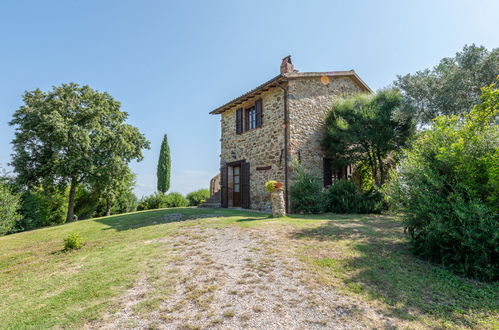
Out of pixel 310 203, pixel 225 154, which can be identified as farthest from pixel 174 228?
pixel 225 154

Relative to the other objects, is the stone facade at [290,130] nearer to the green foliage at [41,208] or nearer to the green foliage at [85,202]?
the green foliage at [41,208]

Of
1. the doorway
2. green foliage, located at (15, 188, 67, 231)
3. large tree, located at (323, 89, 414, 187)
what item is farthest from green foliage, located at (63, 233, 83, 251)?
large tree, located at (323, 89, 414, 187)

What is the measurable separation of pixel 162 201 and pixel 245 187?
28.2 ft

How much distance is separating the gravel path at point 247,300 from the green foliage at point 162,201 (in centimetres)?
1438

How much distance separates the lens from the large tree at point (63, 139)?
13.4 meters

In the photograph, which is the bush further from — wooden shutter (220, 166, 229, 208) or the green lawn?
the green lawn

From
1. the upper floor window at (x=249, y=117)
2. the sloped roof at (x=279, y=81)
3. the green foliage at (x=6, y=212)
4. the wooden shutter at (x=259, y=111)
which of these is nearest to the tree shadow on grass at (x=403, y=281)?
the sloped roof at (x=279, y=81)

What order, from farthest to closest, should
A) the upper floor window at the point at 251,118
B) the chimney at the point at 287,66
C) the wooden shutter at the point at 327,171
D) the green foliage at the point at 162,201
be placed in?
the green foliage at the point at 162,201, the upper floor window at the point at 251,118, the chimney at the point at 287,66, the wooden shutter at the point at 327,171

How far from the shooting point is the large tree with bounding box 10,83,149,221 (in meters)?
13.4

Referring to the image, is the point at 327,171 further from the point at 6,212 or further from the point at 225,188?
the point at 6,212

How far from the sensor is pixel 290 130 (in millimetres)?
10469

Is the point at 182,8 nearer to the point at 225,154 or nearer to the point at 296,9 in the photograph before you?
the point at 296,9

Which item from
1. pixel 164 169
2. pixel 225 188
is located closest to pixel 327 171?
pixel 225 188

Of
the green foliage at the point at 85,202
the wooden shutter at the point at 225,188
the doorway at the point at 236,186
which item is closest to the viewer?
the doorway at the point at 236,186
